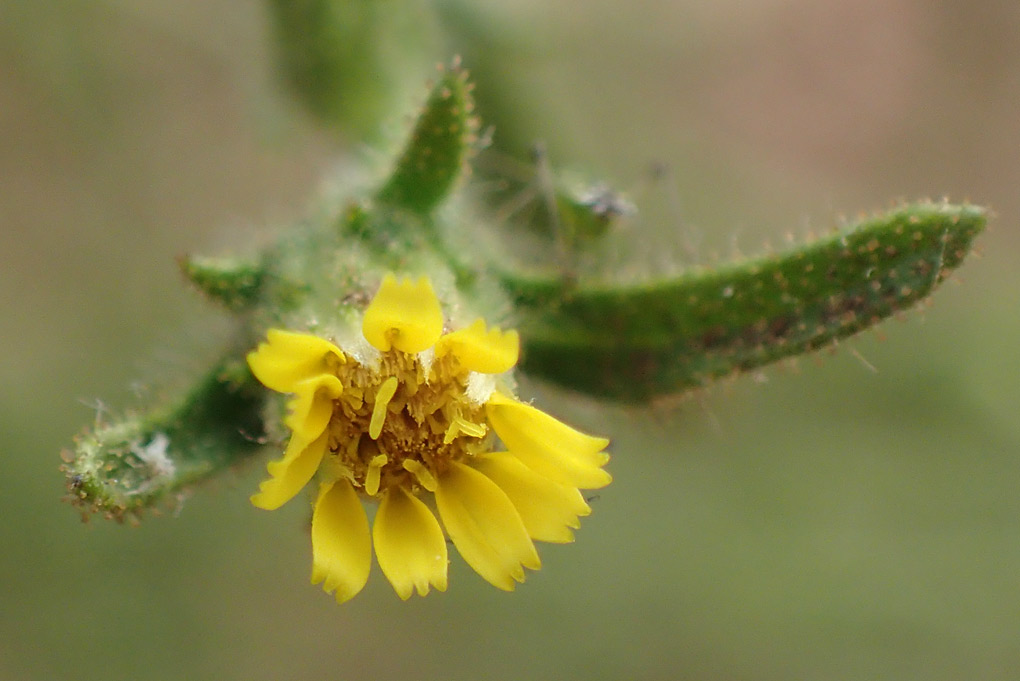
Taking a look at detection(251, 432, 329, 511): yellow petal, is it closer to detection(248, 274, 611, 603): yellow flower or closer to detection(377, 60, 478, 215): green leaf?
detection(248, 274, 611, 603): yellow flower

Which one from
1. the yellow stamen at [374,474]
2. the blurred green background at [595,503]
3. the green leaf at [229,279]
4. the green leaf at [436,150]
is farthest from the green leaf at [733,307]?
the blurred green background at [595,503]

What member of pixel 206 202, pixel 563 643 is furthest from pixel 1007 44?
pixel 206 202

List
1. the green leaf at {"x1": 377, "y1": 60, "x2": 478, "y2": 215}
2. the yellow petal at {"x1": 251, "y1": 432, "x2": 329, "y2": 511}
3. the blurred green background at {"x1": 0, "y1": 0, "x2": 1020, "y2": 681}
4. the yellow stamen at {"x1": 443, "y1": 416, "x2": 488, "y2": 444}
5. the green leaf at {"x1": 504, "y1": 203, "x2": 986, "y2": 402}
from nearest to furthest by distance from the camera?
the yellow petal at {"x1": 251, "y1": 432, "x2": 329, "y2": 511}, the yellow stamen at {"x1": 443, "y1": 416, "x2": 488, "y2": 444}, the green leaf at {"x1": 504, "y1": 203, "x2": 986, "y2": 402}, the green leaf at {"x1": 377, "y1": 60, "x2": 478, "y2": 215}, the blurred green background at {"x1": 0, "y1": 0, "x2": 1020, "y2": 681}

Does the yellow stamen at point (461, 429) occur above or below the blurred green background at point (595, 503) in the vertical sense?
below

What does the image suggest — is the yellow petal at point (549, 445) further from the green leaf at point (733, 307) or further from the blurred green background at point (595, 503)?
the blurred green background at point (595, 503)

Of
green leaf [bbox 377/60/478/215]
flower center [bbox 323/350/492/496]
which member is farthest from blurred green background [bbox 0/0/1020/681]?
flower center [bbox 323/350/492/496]

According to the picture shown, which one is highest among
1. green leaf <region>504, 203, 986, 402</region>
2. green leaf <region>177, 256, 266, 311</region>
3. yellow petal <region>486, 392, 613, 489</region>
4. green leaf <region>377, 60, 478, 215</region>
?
green leaf <region>377, 60, 478, 215</region>
